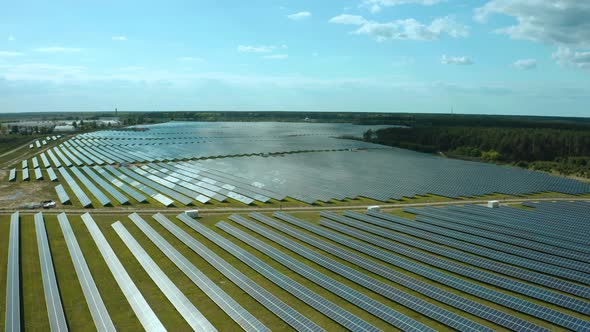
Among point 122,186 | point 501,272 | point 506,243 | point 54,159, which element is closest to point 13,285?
point 122,186

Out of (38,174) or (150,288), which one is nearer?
(150,288)

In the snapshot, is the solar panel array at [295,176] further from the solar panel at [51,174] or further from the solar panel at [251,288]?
the solar panel at [251,288]

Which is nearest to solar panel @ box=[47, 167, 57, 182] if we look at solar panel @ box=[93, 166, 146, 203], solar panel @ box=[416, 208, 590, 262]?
solar panel @ box=[93, 166, 146, 203]

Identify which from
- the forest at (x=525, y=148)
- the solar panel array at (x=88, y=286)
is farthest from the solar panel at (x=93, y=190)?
the forest at (x=525, y=148)

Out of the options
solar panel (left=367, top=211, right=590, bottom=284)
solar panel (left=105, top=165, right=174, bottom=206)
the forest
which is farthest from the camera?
the forest

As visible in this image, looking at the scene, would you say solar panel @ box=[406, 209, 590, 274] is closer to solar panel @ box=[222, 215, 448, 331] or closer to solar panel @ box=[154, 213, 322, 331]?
solar panel @ box=[222, 215, 448, 331]

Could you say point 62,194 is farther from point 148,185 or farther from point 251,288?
point 251,288
